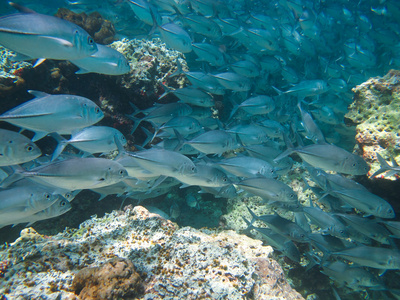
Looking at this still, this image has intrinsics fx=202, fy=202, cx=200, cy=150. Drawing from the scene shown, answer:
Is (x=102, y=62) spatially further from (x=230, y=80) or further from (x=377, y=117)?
(x=377, y=117)

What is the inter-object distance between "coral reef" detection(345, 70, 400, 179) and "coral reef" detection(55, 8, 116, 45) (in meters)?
7.75

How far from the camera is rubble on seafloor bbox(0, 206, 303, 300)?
7.17 ft

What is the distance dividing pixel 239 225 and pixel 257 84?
233 inches

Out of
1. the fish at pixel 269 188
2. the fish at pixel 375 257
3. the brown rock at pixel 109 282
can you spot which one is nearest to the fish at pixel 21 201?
the brown rock at pixel 109 282

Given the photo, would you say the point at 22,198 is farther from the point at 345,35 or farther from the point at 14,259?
the point at 345,35

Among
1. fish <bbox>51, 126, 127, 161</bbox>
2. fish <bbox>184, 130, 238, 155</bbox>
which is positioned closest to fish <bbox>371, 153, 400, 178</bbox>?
fish <bbox>184, 130, 238, 155</bbox>

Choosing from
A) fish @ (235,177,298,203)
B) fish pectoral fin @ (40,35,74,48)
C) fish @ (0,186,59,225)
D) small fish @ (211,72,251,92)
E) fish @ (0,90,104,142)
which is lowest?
fish @ (0,186,59,225)

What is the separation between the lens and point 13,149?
2.36 metres

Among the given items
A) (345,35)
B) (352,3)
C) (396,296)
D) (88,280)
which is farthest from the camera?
(352,3)

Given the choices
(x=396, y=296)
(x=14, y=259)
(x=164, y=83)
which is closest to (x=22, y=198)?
(x=14, y=259)

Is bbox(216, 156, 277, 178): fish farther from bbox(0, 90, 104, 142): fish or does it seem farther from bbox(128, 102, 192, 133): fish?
bbox(0, 90, 104, 142): fish

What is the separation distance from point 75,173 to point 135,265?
1.38 metres

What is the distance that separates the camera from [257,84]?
27.7ft

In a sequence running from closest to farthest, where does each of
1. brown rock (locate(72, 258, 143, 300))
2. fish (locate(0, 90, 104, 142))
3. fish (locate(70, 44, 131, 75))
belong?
1. brown rock (locate(72, 258, 143, 300))
2. fish (locate(0, 90, 104, 142))
3. fish (locate(70, 44, 131, 75))
